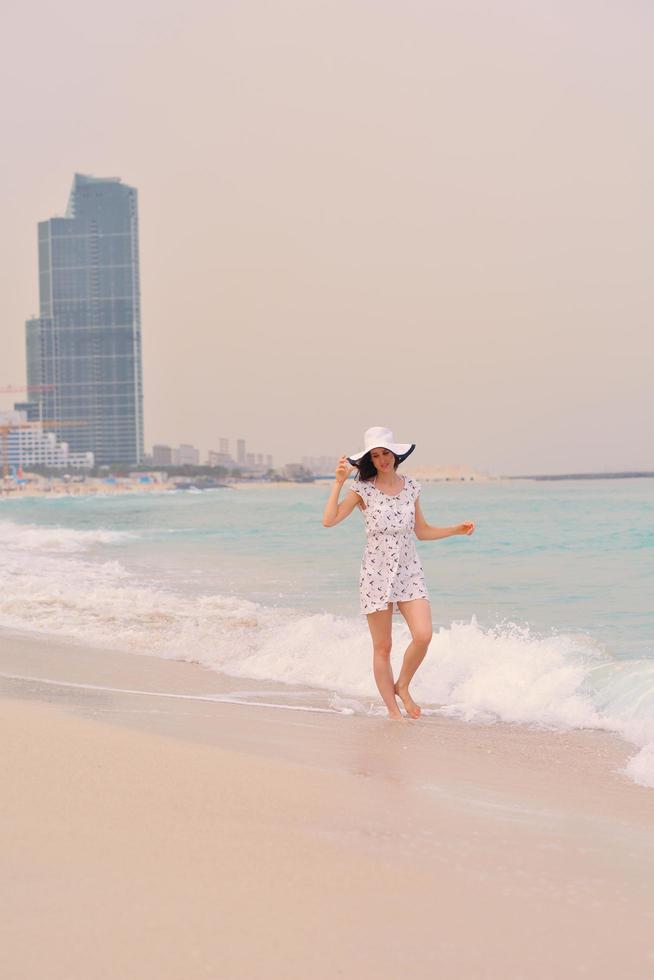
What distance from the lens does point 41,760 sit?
3590mm

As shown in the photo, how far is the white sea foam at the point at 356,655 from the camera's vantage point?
5984mm

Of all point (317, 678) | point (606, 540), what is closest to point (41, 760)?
point (317, 678)

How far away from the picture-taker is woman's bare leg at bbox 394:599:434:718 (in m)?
5.66

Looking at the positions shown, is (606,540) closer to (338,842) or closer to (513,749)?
(513,749)

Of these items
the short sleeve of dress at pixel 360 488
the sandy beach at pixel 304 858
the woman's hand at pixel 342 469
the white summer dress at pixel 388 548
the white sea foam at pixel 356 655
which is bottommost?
the white sea foam at pixel 356 655

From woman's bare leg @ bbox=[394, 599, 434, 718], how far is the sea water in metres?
0.35

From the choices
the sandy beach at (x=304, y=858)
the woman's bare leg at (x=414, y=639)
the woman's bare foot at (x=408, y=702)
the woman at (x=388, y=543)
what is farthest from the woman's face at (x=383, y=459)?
the sandy beach at (x=304, y=858)

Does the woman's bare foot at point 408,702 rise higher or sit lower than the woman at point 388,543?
lower

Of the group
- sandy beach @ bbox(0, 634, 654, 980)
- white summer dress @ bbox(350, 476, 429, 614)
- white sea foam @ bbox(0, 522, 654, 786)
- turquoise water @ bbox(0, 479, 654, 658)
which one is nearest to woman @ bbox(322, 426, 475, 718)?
white summer dress @ bbox(350, 476, 429, 614)

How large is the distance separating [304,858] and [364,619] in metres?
6.75

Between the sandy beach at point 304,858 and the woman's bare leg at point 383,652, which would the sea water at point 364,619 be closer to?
the woman's bare leg at point 383,652

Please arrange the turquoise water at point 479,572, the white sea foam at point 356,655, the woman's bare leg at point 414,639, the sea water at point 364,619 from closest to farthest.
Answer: the woman's bare leg at point 414,639
the white sea foam at point 356,655
the sea water at point 364,619
the turquoise water at point 479,572

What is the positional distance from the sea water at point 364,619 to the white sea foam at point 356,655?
1 centimetres

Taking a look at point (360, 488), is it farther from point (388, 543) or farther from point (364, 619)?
point (364, 619)
